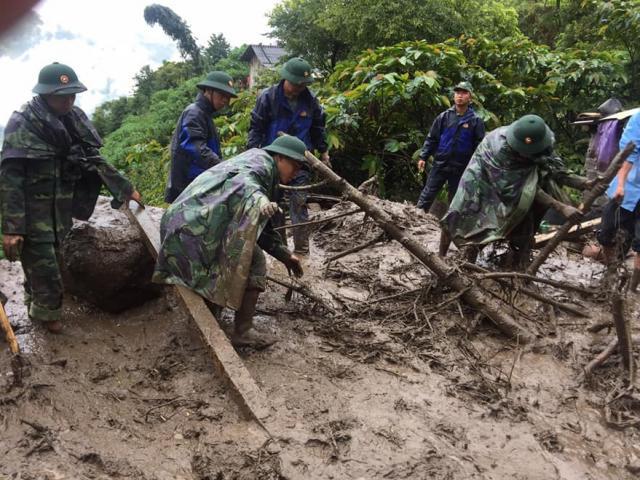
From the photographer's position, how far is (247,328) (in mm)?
3791

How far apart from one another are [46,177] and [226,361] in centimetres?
176

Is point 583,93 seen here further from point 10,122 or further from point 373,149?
point 10,122

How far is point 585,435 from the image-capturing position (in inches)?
125

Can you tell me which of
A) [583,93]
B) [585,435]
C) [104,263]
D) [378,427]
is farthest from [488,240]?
[583,93]

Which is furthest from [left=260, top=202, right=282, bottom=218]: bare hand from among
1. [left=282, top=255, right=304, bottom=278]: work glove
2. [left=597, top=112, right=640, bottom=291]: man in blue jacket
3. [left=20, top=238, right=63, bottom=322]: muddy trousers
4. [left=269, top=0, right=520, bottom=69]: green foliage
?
[left=269, top=0, right=520, bottom=69]: green foliage

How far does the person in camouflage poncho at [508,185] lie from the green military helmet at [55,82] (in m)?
→ 3.31

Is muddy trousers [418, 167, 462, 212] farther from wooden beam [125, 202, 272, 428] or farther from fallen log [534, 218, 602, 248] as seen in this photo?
wooden beam [125, 202, 272, 428]

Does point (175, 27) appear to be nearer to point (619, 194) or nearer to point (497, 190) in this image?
point (497, 190)

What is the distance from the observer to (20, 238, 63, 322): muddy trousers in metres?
3.54

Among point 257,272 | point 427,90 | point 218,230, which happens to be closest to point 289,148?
point 218,230

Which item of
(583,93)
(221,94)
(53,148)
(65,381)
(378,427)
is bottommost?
(65,381)

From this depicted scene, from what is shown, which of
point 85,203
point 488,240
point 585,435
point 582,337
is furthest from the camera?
point 488,240

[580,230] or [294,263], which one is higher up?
[580,230]

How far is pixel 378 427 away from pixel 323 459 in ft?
1.39
